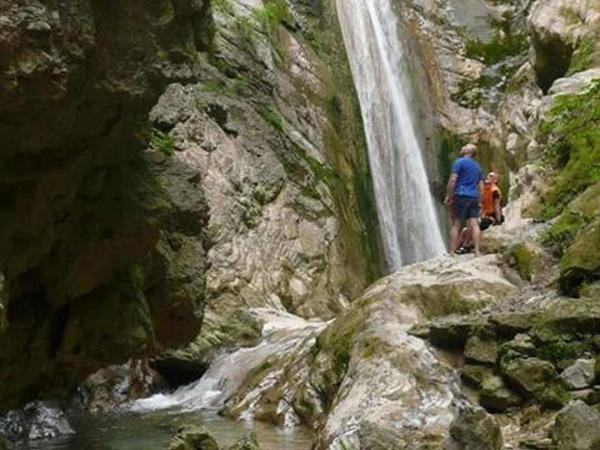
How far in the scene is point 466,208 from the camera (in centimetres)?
1340

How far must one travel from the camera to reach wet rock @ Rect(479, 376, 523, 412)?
9055mm

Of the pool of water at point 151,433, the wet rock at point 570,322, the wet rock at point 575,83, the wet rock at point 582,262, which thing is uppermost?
the wet rock at point 575,83

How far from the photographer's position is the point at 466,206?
1340 centimetres

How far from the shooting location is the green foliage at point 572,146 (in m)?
13.5

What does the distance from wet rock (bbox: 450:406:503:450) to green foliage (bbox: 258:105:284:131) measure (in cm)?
1850

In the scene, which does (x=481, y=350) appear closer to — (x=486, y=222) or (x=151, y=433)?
(x=151, y=433)

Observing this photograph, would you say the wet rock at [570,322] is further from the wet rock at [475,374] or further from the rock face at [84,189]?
the rock face at [84,189]

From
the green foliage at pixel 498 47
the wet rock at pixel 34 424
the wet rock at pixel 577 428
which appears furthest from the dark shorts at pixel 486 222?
the green foliage at pixel 498 47

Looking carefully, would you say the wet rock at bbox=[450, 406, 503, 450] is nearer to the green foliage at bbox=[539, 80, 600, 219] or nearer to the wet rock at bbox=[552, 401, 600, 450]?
the wet rock at bbox=[552, 401, 600, 450]

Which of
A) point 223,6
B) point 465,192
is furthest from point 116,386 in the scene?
point 223,6

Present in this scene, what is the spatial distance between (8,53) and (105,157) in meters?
2.76

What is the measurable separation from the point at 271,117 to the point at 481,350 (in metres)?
16.4

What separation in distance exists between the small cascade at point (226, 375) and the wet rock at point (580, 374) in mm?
7041

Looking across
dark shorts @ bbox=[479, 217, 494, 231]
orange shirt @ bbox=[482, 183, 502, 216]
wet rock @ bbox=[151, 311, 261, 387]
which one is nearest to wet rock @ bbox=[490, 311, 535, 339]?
dark shorts @ bbox=[479, 217, 494, 231]
